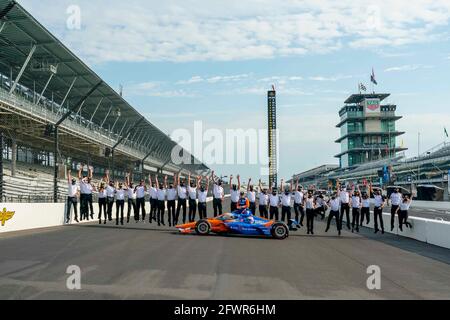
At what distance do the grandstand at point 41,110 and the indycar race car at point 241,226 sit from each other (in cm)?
748

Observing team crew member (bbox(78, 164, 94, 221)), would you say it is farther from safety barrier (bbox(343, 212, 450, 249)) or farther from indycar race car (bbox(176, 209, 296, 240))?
safety barrier (bbox(343, 212, 450, 249))

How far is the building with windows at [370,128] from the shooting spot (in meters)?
114

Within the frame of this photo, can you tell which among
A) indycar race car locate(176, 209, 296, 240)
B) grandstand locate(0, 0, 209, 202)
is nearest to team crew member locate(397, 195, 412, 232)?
indycar race car locate(176, 209, 296, 240)

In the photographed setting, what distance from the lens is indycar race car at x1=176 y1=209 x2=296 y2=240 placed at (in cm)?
1623

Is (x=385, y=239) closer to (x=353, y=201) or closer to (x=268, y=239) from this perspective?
(x=353, y=201)

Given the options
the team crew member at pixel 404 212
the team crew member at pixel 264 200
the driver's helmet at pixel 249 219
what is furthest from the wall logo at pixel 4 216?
the team crew member at pixel 404 212

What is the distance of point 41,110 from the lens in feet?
106

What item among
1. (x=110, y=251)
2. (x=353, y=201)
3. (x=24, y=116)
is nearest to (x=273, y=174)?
(x=24, y=116)

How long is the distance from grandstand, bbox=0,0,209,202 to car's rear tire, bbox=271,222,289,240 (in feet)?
33.0

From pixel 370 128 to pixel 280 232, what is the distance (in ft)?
342

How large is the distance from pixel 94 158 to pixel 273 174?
48.8 meters

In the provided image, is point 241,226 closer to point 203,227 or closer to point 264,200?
point 203,227

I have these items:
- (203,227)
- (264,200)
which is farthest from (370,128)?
(203,227)

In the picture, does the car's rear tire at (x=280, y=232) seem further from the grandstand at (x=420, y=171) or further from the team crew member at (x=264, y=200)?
the grandstand at (x=420, y=171)
